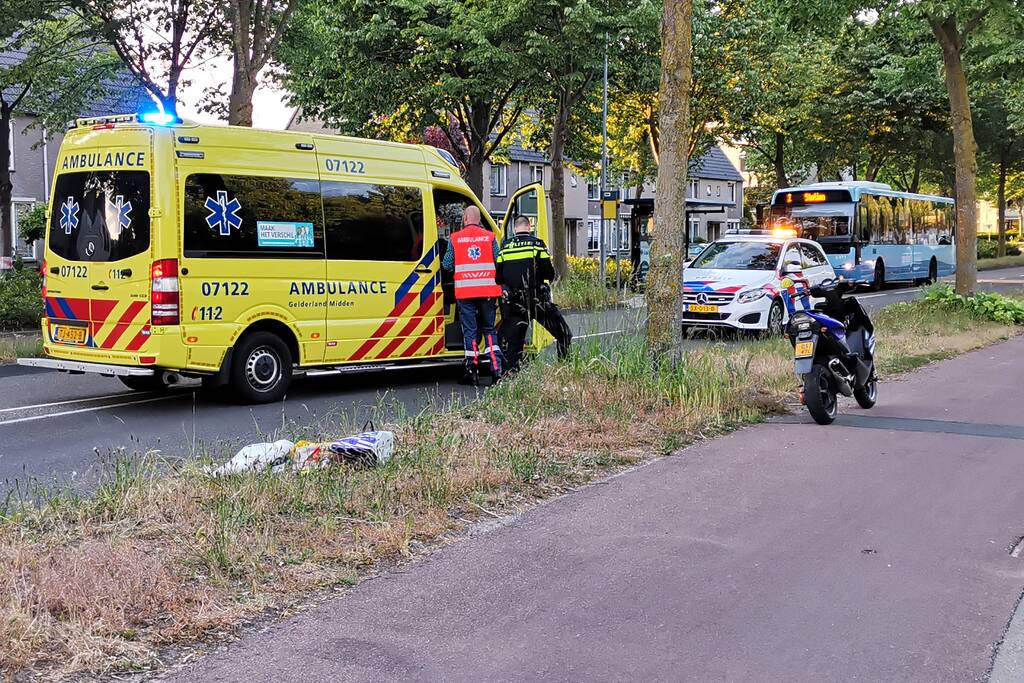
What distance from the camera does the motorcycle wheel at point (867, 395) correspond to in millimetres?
9781

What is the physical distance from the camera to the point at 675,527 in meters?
5.81

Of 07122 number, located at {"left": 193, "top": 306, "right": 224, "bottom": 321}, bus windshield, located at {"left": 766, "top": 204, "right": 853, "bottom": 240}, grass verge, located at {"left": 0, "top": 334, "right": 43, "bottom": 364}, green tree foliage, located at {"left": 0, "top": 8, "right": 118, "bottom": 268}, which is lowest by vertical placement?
grass verge, located at {"left": 0, "top": 334, "right": 43, "bottom": 364}

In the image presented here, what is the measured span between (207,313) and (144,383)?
6.35 feet

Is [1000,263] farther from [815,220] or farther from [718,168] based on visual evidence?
[718,168]

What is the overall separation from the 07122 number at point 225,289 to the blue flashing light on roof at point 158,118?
1.46 m

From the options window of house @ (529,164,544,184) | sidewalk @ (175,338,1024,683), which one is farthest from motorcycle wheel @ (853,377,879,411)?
window of house @ (529,164,544,184)

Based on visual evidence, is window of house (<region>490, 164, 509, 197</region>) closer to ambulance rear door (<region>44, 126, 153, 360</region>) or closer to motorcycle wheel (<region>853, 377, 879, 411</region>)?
ambulance rear door (<region>44, 126, 153, 360</region>)

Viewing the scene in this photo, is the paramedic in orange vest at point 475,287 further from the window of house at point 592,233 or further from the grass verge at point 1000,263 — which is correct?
the window of house at point 592,233

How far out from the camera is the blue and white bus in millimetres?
29375

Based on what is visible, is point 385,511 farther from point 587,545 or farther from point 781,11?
point 781,11

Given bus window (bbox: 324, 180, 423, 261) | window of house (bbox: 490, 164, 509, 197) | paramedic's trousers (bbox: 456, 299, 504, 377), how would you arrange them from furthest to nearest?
1. window of house (bbox: 490, 164, 509, 197)
2. paramedic's trousers (bbox: 456, 299, 504, 377)
3. bus window (bbox: 324, 180, 423, 261)

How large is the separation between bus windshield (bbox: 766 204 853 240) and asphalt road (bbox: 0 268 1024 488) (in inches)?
741

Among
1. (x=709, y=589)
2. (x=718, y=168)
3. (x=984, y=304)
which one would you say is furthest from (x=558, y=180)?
(x=718, y=168)

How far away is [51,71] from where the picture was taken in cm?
2236
